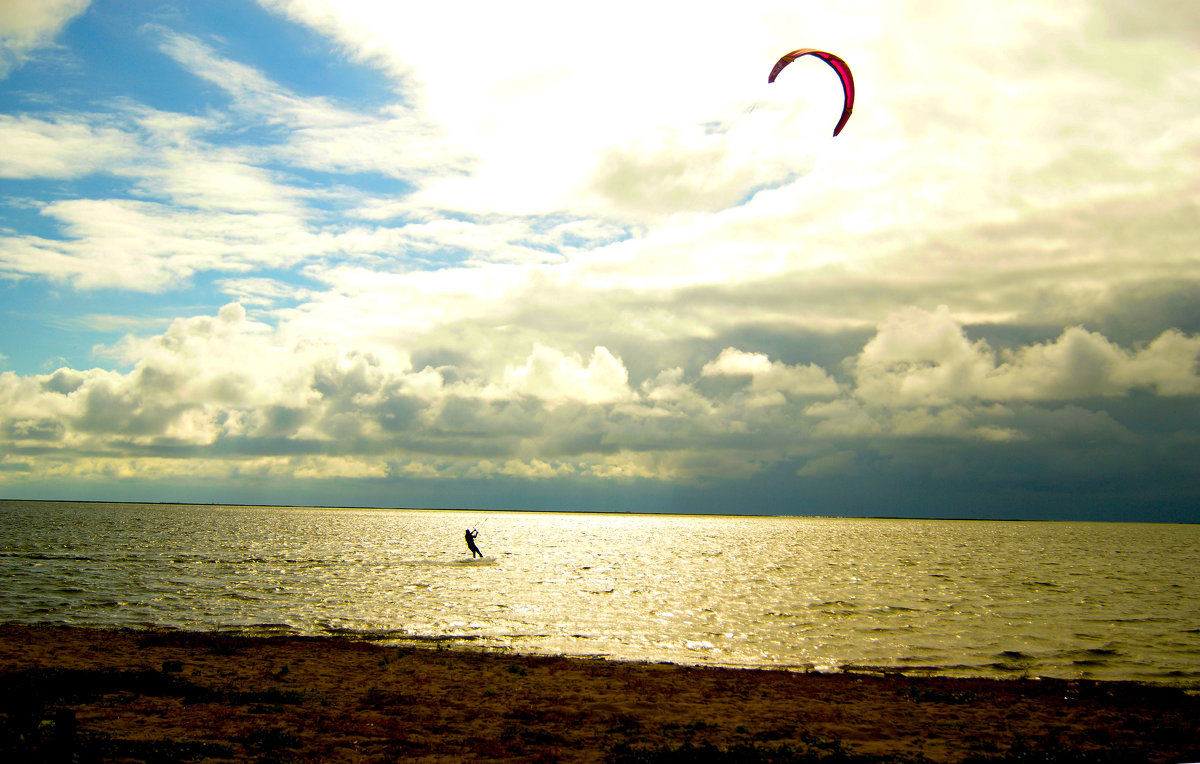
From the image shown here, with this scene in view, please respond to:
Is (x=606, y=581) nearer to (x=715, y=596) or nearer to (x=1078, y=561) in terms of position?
(x=715, y=596)

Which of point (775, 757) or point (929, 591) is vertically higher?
point (775, 757)

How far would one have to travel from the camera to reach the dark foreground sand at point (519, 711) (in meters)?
14.0

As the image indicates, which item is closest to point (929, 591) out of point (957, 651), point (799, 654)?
point (957, 651)

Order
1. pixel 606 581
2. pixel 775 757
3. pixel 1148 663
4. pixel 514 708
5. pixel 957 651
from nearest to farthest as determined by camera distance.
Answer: pixel 775 757 < pixel 514 708 < pixel 1148 663 < pixel 957 651 < pixel 606 581

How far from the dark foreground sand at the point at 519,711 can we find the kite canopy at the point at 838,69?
19.9 m

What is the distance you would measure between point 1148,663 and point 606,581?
35.1 m

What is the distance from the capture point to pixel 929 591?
49.2m

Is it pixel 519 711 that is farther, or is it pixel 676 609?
pixel 676 609

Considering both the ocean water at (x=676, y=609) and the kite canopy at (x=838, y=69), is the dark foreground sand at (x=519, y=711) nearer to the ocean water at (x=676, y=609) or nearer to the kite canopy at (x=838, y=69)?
the ocean water at (x=676, y=609)

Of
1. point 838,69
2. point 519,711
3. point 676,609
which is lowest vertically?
point 676,609

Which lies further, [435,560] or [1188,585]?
[435,560]

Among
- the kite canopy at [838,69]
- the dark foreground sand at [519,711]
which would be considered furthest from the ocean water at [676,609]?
the kite canopy at [838,69]

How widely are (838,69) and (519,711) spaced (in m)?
26.6

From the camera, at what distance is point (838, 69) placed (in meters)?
29.8
